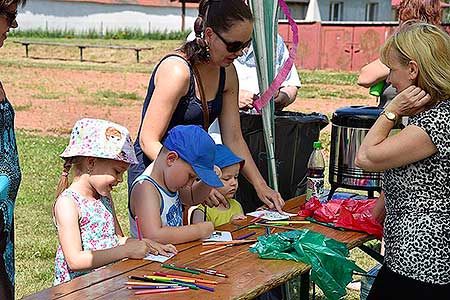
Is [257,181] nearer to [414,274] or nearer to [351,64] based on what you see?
[414,274]

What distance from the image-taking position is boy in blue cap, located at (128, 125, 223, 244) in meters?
2.94

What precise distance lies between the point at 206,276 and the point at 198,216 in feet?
3.29

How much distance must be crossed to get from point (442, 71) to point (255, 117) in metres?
1.84

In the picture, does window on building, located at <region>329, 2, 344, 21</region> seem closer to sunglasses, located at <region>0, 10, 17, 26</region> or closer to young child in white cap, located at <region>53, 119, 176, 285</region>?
young child in white cap, located at <region>53, 119, 176, 285</region>

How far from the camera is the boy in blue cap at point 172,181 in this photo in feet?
9.66

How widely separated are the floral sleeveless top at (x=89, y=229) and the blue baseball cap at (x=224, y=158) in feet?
2.03

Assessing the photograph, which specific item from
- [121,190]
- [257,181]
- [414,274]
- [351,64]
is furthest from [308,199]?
[351,64]

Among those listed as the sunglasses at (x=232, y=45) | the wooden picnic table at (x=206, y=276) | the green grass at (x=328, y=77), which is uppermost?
the sunglasses at (x=232, y=45)

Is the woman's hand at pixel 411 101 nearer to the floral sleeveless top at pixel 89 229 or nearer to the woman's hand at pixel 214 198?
the woman's hand at pixel 214 198

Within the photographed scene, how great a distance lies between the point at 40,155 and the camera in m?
9.41

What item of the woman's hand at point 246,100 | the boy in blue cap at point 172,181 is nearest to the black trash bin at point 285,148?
the woman's hand at point 246,100

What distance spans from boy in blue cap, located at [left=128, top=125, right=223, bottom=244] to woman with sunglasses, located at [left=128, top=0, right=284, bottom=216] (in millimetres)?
279

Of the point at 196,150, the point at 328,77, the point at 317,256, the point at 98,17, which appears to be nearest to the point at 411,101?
the point at 317,256

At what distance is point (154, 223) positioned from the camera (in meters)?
2.95
